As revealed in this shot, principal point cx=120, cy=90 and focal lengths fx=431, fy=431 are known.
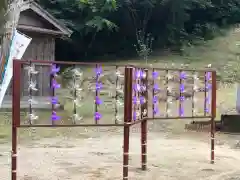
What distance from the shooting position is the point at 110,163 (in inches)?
306

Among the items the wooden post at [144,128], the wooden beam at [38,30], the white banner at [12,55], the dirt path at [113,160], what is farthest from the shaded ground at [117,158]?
the wooden beam at [38,30]

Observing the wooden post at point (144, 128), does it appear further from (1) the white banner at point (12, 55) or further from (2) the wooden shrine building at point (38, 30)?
(2) the wooden shrine building at point (38, 30)

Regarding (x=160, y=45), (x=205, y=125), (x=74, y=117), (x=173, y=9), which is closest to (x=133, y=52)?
(x=160, y=45)

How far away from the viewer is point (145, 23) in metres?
24.0

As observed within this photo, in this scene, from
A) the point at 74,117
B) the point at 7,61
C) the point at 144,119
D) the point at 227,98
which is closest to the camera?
the point at 74,117

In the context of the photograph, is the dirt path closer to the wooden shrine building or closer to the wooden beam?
the wooden beam

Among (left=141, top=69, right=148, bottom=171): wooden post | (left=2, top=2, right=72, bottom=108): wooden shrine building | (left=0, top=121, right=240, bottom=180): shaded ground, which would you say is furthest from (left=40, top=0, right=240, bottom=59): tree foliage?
(left=141, top=69, right=148, bottom=171): wooden post

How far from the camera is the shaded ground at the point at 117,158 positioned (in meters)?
6.88

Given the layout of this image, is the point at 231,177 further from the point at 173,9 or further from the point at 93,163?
the point at 173,9

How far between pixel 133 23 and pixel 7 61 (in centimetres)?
1720

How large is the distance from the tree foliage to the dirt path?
12.7m

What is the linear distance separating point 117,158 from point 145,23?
54.3 ft

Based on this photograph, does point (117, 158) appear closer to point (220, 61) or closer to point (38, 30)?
point (38, 30)

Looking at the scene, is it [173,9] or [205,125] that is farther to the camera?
[173,9]
